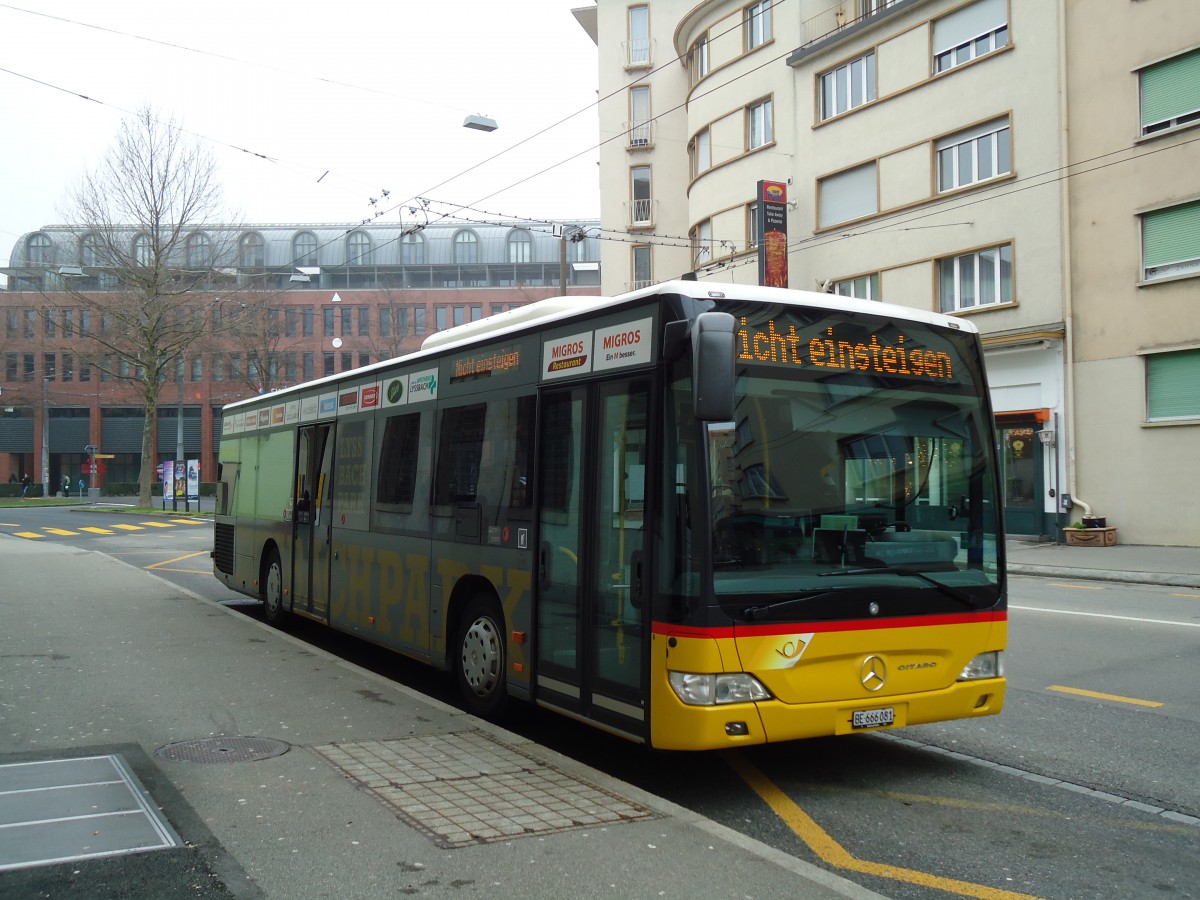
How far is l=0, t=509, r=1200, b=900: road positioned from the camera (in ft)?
15.3

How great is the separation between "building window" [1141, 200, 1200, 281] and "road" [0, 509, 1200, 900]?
13806mm

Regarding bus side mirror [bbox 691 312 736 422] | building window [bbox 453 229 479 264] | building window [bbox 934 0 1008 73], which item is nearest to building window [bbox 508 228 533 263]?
building window [bbox 453 229 479 264]

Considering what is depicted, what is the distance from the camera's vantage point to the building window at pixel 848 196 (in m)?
28.4

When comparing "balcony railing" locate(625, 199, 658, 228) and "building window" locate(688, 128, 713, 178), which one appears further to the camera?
"balcony railing" locate(625, 199, 658, 228)

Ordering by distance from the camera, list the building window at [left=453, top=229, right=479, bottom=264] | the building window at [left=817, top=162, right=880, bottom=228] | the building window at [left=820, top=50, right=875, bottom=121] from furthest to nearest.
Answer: the building window at [left=453, top=229, right=479, bottom=264] → the building window at [left=820, top=50, right=875, bottom=121] → the building window at [left=817, top=162, right=880, bottom=228]

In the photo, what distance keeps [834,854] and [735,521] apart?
1.60m

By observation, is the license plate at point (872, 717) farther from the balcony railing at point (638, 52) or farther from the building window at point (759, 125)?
the balcony railing at point (638, 52)

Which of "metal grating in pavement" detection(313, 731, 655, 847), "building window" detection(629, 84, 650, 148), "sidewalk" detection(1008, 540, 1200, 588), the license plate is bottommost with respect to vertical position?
"metal grating in pavement" detection(313, 731, 655, 847)

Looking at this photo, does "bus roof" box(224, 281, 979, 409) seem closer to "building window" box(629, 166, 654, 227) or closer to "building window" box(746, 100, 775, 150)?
"building window" box(746, 100, 775, 150)

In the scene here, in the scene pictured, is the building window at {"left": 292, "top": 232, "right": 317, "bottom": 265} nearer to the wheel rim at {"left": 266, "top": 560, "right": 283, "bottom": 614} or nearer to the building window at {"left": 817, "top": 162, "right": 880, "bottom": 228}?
the building window at {"left": 817, "top": 162, "right": 880, "bottom": 228}

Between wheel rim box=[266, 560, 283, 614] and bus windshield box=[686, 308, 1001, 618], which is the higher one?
bus windshield box=[686, 308, 1001, 618]

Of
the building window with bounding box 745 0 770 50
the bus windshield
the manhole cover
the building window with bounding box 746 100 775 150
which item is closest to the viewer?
the bus windshield

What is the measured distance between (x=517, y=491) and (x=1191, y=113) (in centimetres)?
1964

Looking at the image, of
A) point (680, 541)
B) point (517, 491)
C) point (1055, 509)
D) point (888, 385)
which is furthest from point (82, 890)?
point (1055, 509)
